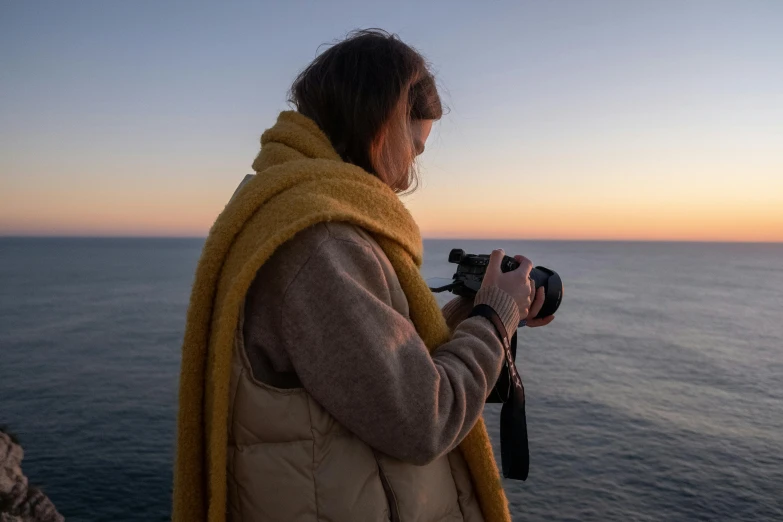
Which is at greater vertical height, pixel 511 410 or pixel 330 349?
pixel 330 349

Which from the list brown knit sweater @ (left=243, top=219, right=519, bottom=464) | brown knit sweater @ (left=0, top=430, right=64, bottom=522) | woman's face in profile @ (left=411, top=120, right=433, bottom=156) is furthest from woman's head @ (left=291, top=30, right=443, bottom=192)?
brown knit sweater @ (left=0, top=430, right=64, bottom=522)

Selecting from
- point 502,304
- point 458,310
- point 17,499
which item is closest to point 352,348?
point 502,304

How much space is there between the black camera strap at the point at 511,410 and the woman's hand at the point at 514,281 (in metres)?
0.10

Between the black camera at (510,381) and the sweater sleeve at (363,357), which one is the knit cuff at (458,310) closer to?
the black camera at (510,381)

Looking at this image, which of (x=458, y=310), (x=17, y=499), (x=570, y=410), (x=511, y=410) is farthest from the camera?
(x=570, y=410)

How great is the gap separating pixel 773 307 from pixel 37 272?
10359 centimetres

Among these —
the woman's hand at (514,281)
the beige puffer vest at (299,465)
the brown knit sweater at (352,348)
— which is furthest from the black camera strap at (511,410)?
the beige puffer vest at (299,465)

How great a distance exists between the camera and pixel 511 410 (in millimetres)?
1645

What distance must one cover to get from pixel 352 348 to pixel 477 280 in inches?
27.5

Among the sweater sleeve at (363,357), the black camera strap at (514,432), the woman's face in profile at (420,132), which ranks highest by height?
the woman's face in profile at (420,132)

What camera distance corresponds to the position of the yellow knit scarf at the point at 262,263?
3.84ft

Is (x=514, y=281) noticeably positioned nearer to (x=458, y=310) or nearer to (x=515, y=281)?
(x=515, y=281)

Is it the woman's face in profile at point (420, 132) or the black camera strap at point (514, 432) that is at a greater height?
the woman's face in profile at point (420, 132)

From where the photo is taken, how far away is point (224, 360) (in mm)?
1171
